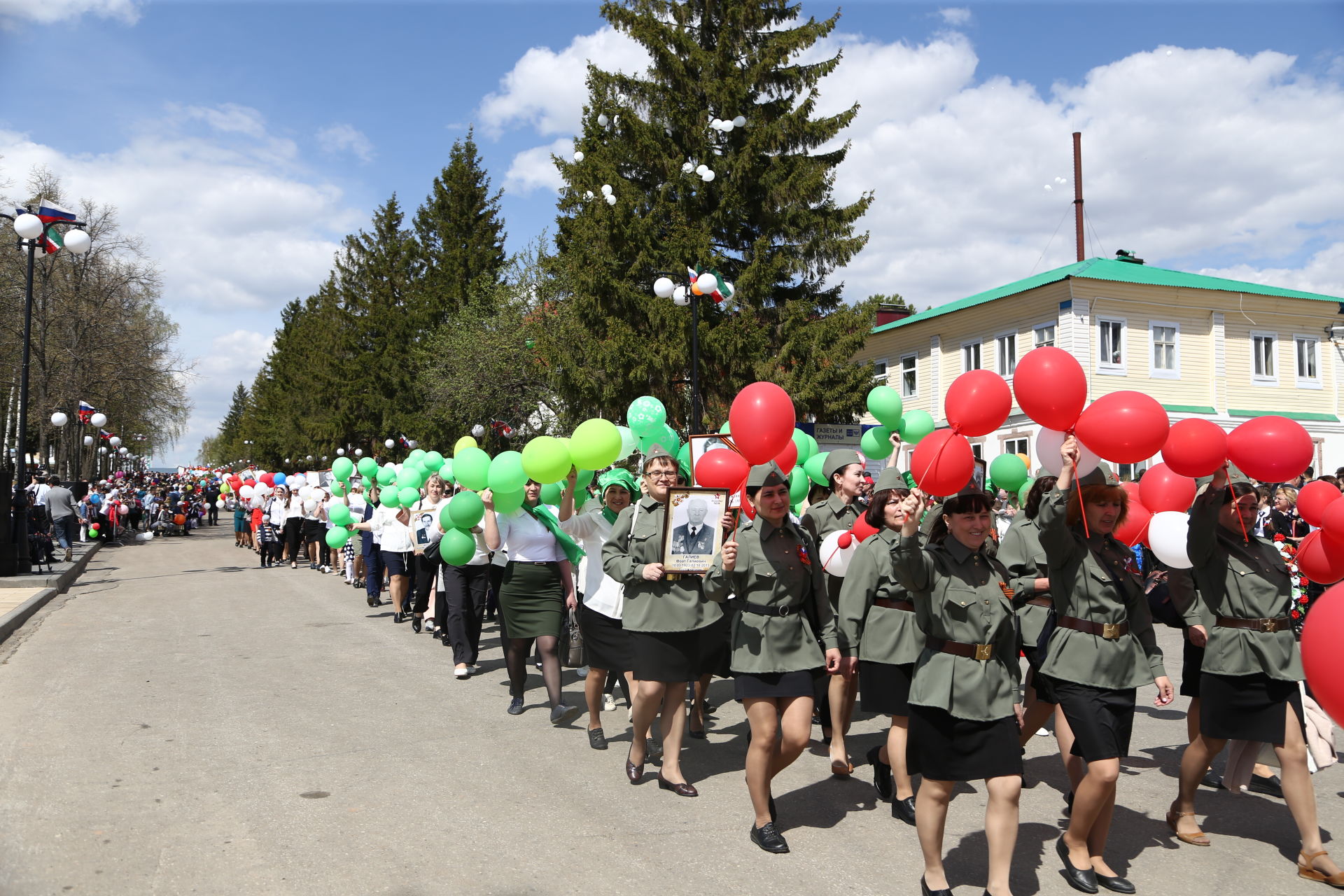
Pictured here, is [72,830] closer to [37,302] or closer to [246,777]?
[246,777]

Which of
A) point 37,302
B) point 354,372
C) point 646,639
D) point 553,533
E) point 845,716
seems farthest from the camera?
point 354,372

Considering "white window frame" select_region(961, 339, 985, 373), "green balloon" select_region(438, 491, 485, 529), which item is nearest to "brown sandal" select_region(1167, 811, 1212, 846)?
"green balloon" select_region(438, 491, 485, 529)

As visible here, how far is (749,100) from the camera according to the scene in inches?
1018

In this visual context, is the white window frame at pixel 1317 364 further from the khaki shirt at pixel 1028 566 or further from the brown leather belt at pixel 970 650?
the brown leather belt at pixel 970 650

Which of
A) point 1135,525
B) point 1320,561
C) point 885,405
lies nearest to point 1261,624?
point 1320,561

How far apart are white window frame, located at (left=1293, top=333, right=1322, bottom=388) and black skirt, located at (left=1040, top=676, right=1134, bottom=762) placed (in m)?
32.9

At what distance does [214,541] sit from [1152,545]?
3423 cm

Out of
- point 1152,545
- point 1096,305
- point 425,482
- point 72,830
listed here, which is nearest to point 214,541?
point 425,482

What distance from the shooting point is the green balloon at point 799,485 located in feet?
26.9

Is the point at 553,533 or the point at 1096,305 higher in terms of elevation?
the point at 1096,305

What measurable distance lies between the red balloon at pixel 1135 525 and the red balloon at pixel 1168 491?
62mm

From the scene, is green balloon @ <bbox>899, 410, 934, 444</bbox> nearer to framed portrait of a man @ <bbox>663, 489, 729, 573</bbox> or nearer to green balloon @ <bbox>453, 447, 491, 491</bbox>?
framed portrait of a man @ <bbox>663, 489, 729, 573</bbox>

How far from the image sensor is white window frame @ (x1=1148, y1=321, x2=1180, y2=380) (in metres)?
30.3

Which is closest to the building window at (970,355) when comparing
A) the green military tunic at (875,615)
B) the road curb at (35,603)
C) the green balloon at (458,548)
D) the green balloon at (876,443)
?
the green balloon at (876,443)
